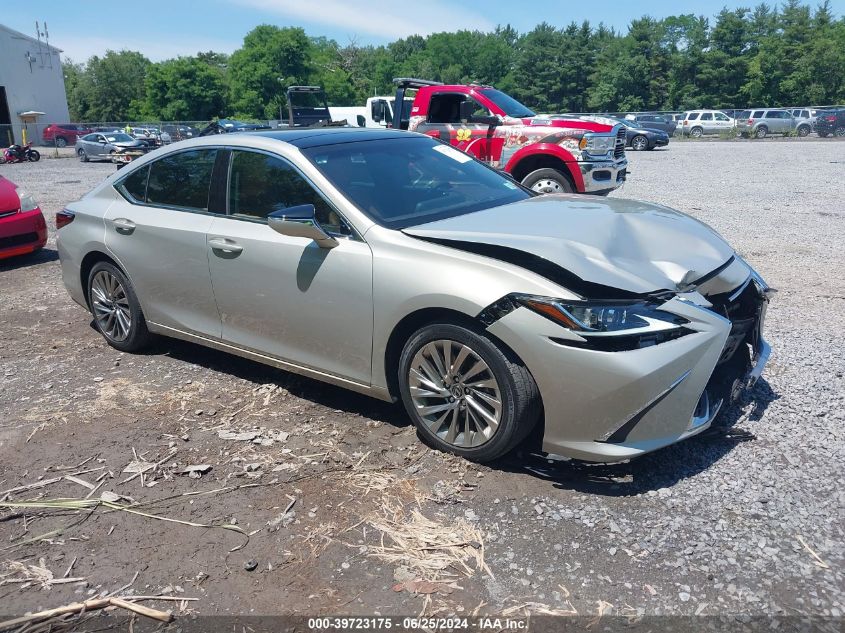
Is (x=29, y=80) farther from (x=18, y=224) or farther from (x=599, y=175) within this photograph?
(x=599, y=175)

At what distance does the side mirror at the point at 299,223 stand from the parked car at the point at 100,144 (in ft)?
100.0

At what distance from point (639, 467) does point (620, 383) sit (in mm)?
712

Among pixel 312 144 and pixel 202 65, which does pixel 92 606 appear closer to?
pixel 312 144

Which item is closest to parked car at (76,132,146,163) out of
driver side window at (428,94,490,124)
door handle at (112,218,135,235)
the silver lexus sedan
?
driver side window at (428,94,490,124)

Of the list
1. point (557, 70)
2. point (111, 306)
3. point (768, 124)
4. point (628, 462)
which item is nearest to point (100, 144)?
point (111, 306)

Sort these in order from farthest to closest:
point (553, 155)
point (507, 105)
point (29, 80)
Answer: point (29, 80), point (507, 105), point (553, 155)

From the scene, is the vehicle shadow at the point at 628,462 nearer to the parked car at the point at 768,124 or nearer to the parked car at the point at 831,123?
the parked car at the point at 831,123

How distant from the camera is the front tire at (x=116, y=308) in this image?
5.38 metres

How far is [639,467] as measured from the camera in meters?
3.65

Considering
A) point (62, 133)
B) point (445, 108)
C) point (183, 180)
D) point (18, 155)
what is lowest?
point (18, 155)

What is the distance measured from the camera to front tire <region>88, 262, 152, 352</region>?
17.6ft

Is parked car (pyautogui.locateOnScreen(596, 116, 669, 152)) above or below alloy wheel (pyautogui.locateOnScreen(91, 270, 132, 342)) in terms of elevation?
below

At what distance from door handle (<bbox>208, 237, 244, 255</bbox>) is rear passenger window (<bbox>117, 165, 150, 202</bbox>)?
1066 mm

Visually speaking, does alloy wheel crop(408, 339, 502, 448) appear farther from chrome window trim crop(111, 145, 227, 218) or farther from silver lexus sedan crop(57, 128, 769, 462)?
chrome window trim crop(111, 145, 227, 218)
